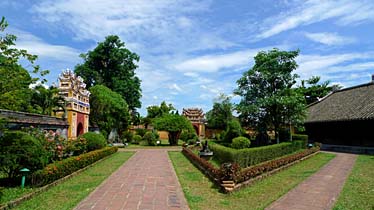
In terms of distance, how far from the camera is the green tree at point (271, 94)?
A: 20.5m

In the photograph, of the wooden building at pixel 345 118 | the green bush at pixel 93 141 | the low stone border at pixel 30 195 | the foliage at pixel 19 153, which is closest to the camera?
the low stone border at pixel 30 195

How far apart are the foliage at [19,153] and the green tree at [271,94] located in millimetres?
14645

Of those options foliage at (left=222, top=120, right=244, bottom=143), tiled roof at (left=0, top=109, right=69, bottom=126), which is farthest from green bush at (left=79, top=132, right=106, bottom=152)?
foliage at (left=222, top=120, right=244, bottom=143)

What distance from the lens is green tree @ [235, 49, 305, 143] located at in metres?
20.5

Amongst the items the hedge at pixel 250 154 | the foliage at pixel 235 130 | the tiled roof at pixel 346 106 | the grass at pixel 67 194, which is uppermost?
the tiled roof at pixel 346 106

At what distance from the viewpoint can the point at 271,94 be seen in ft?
69.5

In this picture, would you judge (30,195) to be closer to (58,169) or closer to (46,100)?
(58,169)

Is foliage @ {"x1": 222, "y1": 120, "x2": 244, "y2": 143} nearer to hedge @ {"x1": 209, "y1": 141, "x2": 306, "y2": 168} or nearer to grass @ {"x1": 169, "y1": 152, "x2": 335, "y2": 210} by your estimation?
hedge @ {"x1": 209, "y1": 141, "x2": 306, "y2": 168}

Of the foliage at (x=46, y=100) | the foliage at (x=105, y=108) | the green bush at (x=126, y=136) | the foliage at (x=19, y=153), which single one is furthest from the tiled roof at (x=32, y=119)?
the green bush at (x=126, y=136)

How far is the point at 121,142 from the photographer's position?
106ft

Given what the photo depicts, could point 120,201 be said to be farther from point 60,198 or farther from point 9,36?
point 9,36

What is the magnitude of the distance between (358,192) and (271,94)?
13470 millimetres

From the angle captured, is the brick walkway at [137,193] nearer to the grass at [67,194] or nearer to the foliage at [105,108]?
the grass at [67,194]

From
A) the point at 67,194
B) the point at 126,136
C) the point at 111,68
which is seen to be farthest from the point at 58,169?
the point at 111,68
